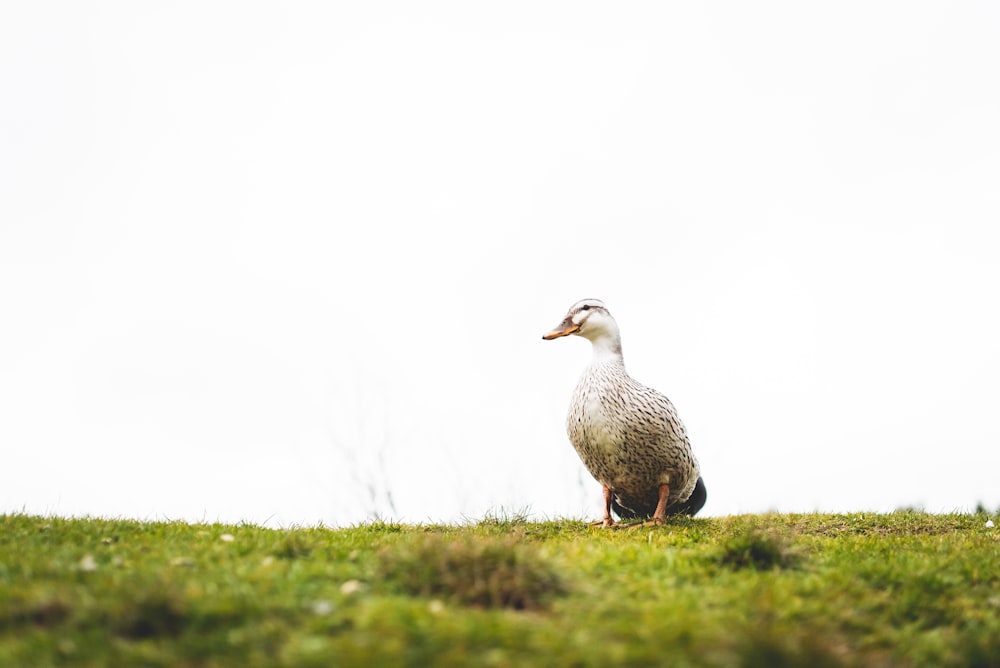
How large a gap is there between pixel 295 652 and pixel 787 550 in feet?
11.5

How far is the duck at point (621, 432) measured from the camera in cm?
819

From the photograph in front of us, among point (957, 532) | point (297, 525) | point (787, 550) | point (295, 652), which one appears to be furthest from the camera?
point (957, 532)

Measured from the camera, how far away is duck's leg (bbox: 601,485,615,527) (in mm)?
8219

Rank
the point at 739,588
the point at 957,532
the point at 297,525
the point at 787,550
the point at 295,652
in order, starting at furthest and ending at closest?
1. the point at 957,532
2. the point at 297,525
3. the point at 787,550
4. the point at 739,588
5. the point at 295,652

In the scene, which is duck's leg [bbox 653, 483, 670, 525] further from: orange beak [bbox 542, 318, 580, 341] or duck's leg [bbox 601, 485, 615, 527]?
orange beak [bbox 542, 318, 580, 341]

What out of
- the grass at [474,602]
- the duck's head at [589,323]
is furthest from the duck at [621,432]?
the grass at [474,602]

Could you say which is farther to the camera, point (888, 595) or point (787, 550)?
point (787, 550)

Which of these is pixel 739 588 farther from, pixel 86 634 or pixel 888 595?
pixel 86 634

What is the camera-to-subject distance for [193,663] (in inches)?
138

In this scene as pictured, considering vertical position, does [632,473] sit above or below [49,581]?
above

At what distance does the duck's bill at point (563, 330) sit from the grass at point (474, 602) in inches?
118

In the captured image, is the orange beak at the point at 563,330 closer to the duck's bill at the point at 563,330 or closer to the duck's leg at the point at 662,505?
the duck's bill at the point at 563,330

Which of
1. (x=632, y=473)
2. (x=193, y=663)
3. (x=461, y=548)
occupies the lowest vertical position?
(x=193, y=663)

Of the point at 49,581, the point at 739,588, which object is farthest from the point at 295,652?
the point at 739,588
